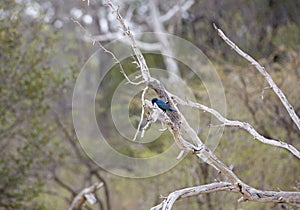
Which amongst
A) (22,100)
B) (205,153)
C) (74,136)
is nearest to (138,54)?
(205,153)

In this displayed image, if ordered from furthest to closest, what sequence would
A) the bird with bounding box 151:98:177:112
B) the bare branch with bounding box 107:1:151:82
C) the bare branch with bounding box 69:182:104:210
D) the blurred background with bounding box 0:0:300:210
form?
the blurred background with bounding box 0:0:300:210
the bare branch with bounding box 69:182:104:210
the bare branch with bounding box 107:1:151:82
the bird with bounding box 151:98:177:112

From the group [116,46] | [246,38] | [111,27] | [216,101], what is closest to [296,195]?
[216,101]

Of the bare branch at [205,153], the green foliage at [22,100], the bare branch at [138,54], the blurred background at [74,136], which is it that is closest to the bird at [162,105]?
the bare branch at [205,153]

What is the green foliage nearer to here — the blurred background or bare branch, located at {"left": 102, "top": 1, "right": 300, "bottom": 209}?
the blurred background

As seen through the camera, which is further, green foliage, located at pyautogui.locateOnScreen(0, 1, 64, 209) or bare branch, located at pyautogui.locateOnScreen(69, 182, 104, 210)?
green foliage, located at pyautogui.locateOnScreen(0, 1, 64, 209)

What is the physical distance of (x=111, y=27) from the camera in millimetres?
16328

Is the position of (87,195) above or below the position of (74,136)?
below

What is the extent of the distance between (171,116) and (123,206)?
21.1ft

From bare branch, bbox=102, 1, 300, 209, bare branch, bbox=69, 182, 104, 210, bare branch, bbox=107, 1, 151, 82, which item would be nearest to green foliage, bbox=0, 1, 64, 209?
bare branch, bbox=69, 182, 104, 210

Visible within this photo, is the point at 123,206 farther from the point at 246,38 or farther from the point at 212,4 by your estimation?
the point at 212,4

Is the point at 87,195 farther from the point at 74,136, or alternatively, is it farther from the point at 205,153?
the point at 205,153

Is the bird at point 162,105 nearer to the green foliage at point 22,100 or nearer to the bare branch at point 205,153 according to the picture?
the bare branch at point 205,153

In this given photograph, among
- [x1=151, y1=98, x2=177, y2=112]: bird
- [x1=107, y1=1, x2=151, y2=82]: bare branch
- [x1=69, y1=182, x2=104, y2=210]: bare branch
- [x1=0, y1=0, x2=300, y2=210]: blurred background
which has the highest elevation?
[x1=0, y1=0, x2=300, y2=210]: blurred background

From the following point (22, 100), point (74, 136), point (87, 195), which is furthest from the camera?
point (74, 136)
